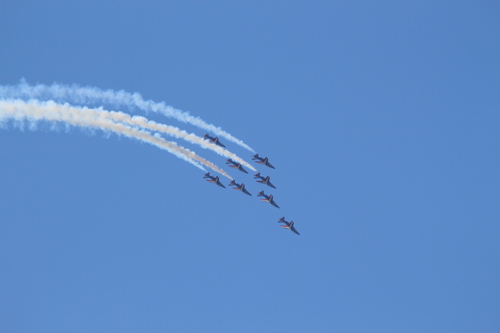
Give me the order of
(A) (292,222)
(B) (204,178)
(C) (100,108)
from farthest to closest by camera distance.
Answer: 1. (A) (292,222)
2. (B) (204,178)
3. (C) (100,108)

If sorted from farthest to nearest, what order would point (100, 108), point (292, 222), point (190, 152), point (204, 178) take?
point (292, 222) → point (204, 178) → point (190, 152) → point (100, 108)

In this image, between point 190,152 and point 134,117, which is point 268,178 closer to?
point 190,152

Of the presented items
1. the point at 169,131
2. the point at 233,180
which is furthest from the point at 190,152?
the point at 233,180

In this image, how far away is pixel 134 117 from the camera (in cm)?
8156

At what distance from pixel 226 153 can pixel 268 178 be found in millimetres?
6597

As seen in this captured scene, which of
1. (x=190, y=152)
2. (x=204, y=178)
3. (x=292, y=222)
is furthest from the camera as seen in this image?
(x=292, y=222)

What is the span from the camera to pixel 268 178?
315 ft

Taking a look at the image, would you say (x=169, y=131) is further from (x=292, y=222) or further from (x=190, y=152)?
(x=292, y=222)

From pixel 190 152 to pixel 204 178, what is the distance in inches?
296

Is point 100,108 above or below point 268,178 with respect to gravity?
below

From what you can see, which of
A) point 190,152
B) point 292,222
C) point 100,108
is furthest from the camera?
point 292,222

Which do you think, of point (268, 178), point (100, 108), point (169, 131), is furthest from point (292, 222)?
point (100, 108)

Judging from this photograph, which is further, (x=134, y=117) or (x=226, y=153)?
(x=226, y=153)

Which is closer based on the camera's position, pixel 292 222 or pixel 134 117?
pixel 134 117
